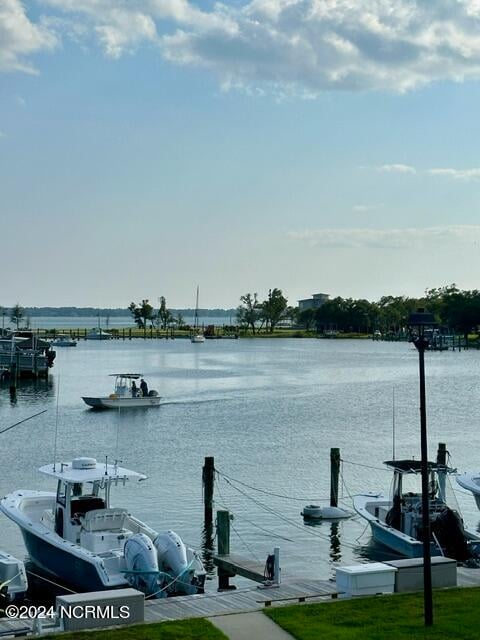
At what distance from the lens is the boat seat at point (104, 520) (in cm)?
2753

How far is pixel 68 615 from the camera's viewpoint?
18203 mm

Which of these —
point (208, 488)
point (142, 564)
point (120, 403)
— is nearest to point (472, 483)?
point (208, 488)

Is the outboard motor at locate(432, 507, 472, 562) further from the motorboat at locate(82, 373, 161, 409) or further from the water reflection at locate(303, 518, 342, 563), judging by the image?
the motorboat at locate(82, 373, 161, 409)

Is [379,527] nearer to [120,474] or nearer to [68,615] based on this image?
[120,474]

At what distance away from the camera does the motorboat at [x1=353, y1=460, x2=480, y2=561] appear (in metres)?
28.0

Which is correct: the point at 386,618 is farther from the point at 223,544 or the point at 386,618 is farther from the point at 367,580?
the point at 223,544

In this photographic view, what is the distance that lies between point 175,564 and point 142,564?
3.28 ft

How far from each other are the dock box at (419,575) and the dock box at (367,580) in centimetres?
22

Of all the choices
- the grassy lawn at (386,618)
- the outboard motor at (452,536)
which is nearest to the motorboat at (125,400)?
the outboard motor at (452,536)

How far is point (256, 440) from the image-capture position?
205ft

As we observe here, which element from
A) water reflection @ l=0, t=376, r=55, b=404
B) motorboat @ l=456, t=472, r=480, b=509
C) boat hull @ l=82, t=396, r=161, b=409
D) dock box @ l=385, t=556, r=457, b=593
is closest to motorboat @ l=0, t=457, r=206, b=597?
dock box @ l=385, t=556, r=457, b=593

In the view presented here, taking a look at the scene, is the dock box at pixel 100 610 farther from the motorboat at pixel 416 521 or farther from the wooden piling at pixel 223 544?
the motorboat at pixel 416 521

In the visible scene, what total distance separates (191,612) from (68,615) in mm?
3075

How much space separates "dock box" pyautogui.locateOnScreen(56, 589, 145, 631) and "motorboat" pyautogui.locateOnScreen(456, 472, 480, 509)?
22.5m
